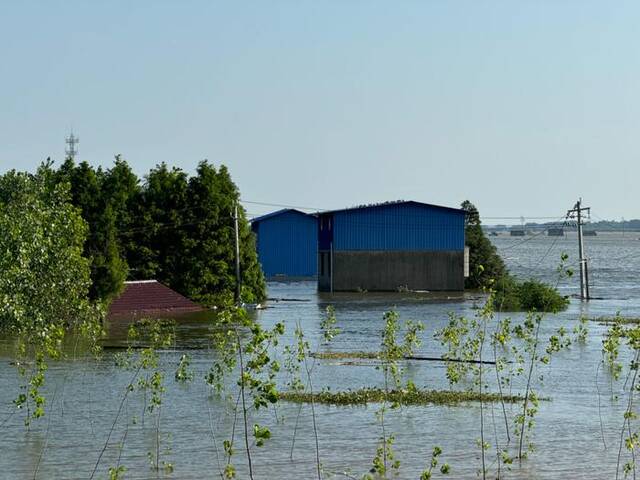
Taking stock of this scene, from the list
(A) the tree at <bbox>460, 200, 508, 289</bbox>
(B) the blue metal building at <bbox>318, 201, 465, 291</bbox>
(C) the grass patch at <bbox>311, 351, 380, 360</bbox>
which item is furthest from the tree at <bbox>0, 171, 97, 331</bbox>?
(A) the tree at <bbox>460, 200, 508, 289</bbox>

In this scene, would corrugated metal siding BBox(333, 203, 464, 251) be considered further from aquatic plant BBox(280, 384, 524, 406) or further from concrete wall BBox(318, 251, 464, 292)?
aquatic plant BBox(280, 384, 524, 406)

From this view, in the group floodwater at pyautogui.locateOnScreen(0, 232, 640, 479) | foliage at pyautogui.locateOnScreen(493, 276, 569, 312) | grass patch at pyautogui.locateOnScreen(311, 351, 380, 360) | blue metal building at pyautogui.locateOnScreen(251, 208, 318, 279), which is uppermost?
blue metal building at pyautogui.locateOnScreen(251, 208, 318, 279)

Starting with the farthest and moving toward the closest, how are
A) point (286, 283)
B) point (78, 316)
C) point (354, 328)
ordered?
point (286, 283) → point (354, 328) → point (78, 316)

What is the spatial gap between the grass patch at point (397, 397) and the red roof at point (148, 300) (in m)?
23.6

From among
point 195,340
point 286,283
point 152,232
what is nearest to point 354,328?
point 195,340

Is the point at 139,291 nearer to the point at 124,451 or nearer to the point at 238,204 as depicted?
the point at 238,204

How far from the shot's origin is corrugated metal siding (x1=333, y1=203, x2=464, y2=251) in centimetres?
6175

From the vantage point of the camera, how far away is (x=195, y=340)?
3512 cm

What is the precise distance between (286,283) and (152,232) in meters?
22.5

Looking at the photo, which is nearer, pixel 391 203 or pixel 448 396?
pixel 448 396

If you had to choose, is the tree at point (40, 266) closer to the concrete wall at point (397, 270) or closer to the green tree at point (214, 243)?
the green tree at point (214, 243)

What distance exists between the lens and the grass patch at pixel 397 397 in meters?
22.2

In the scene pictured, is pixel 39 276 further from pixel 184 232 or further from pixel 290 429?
pixel 184 232

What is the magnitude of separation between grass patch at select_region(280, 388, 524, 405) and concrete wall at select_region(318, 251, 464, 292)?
39.0 meters
